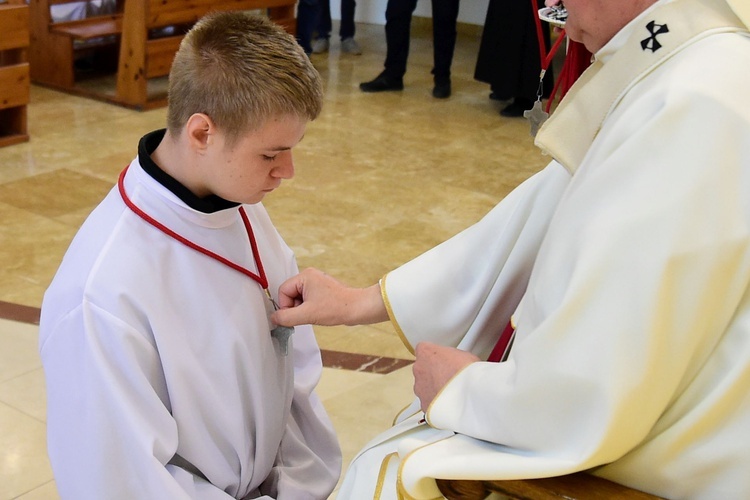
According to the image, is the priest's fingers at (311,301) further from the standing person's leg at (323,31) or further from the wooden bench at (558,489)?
the standing person's leg at (323,31)

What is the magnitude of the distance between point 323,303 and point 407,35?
208 inches

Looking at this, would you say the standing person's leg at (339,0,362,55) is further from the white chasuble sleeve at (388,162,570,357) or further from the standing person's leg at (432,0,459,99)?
the white chasuble sleeve at (388,162,570,357)

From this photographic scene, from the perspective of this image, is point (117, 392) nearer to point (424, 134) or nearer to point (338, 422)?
point (338, 422)

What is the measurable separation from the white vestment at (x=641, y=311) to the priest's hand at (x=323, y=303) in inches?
16.9

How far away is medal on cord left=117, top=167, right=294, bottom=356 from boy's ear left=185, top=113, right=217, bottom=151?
0.14m

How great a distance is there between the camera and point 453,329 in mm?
1916

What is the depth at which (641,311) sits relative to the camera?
1.33 m

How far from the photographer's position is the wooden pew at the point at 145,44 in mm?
6008

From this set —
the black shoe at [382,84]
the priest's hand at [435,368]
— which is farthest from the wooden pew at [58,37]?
the priest's hand at [435,368]

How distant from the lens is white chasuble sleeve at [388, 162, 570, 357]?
185 centimetres

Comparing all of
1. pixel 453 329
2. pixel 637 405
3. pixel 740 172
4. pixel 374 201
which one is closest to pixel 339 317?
pixel 453 329

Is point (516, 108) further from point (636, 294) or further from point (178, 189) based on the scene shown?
point (636, 294)

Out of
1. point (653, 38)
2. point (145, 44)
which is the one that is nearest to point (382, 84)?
point (145, 44)

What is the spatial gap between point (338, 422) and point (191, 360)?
4.36 feet
